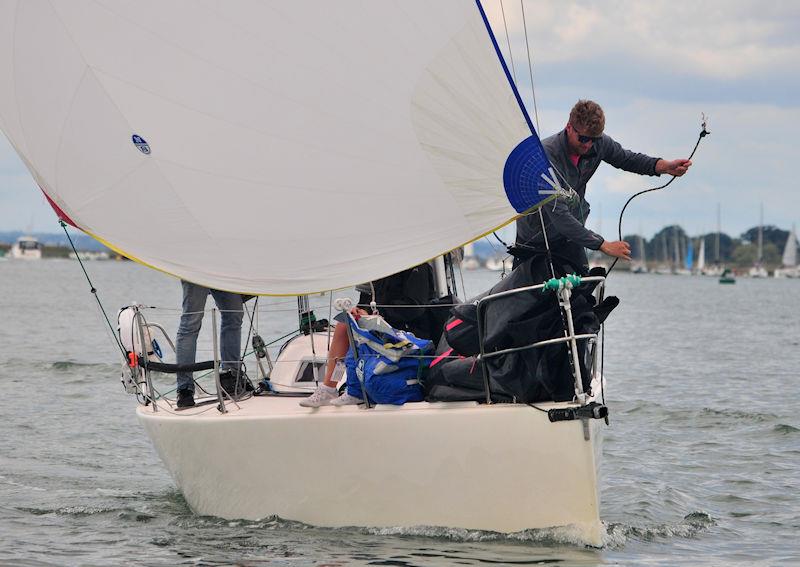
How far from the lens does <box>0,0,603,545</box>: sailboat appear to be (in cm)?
635

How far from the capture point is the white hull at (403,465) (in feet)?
20.9

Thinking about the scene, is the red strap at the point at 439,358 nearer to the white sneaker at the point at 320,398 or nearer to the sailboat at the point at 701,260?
the white sneaker at the point at 320,398

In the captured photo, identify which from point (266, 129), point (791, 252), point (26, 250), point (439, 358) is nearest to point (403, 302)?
point (439, 358)

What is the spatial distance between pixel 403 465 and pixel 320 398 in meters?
0.75

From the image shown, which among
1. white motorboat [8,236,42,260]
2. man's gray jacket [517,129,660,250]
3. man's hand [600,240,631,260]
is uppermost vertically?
white motorboat [8,236,42,260]

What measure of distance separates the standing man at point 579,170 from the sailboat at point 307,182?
0.31 metres

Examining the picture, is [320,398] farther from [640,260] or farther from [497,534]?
[640,260]

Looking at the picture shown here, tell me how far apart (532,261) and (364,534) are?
186 centimetres

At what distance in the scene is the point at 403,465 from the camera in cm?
665

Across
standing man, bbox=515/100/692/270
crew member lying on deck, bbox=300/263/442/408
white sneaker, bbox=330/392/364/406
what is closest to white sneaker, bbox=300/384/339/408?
white sneaker, bbox=330/392/364/406

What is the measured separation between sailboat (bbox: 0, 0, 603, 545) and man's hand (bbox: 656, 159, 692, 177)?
4.09 ft

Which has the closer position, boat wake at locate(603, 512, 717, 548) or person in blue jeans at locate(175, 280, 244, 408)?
boat wake at locate(603, 512, 717, 548)

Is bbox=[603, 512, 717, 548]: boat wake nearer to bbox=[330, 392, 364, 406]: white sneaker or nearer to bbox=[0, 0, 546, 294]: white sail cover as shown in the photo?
bbox=[330, 392, 364, 406]: white sneaker

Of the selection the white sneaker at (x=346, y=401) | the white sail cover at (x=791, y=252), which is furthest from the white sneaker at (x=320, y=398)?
the white sail cover at (x=791, y=252)
